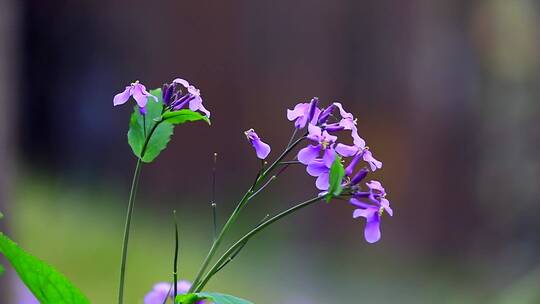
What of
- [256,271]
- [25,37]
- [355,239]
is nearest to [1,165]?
[256,271]

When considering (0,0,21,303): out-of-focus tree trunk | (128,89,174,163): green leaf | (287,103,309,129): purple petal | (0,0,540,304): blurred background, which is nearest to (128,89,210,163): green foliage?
(128,89,174,163): green leaf

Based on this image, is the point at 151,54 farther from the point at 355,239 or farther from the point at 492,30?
the point at 492,30

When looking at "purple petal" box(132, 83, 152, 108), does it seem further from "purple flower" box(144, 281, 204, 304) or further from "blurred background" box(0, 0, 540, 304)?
"blurred background" box(0, 0, 540, 304)

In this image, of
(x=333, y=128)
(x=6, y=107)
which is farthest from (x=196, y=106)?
(x=6, y=107)

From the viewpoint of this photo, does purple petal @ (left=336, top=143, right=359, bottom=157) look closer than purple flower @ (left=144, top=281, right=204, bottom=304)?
Yes

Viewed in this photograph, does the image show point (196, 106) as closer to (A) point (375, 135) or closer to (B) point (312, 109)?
(B) point (312, 109)

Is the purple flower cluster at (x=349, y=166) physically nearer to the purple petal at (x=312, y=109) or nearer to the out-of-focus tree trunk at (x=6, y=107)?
the purple petal at (x=312, y=109)

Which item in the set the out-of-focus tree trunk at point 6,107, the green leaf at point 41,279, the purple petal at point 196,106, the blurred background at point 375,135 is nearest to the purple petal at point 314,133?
the purple petal at point 196,106
